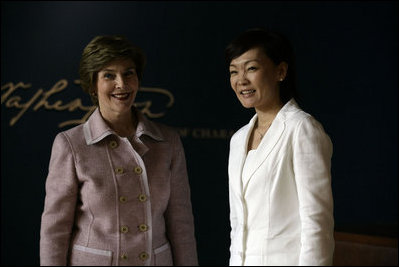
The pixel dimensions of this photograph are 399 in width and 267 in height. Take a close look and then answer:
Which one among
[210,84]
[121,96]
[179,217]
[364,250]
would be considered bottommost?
[364,250]

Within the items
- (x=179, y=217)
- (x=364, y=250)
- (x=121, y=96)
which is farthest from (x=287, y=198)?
(x=364, y=250)

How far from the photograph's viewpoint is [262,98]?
6.81 ft

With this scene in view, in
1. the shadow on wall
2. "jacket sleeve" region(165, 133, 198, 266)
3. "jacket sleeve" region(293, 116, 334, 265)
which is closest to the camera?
"jacket sleeve" region(293, 116, 334, 265)

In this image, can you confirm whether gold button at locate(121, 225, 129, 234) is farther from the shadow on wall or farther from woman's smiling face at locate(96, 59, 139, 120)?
the shadow on wall

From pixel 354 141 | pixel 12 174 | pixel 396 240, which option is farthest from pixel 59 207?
pixel 354 141

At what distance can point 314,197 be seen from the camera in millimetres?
1865

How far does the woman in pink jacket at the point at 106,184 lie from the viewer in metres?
1.89

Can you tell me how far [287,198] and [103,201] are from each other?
0.58 metres

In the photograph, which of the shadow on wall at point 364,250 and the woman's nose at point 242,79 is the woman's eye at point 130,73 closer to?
the woman's nose at point 242,79

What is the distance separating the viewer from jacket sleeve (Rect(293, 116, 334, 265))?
6.09 ft

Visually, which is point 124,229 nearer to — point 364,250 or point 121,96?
point 121,96
